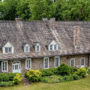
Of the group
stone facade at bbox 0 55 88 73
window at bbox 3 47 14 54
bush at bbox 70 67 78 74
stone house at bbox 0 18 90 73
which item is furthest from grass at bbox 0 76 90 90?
A: window at bbox 3 47 14 54

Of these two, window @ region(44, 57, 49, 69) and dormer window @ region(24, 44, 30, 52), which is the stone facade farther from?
dormer window @ region(24, 44, 30, 52)

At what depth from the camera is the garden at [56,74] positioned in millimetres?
29250

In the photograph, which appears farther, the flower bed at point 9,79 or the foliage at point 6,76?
the foliage at point 6,76

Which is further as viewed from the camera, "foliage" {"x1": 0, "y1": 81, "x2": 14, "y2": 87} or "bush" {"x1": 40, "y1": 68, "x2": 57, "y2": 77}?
"bush" {"x1": 40, "y1": 68, "x2": 57, "y2": 77}

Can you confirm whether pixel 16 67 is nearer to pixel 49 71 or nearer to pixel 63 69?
pixel 49 71

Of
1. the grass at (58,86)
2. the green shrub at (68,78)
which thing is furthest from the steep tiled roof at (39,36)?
the grass at (58,86)

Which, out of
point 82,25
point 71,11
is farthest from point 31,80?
point 71,11

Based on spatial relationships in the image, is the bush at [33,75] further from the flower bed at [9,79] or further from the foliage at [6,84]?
the foliage at [6,84]

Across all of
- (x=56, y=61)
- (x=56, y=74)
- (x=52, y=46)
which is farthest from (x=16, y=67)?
(x=56, y=61)

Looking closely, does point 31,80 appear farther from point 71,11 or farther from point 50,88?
point 71,11

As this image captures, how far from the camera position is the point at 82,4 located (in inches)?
2160

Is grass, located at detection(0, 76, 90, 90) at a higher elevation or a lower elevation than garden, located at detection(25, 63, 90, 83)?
lower

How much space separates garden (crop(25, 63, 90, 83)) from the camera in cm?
2925

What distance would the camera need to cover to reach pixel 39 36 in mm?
34469
